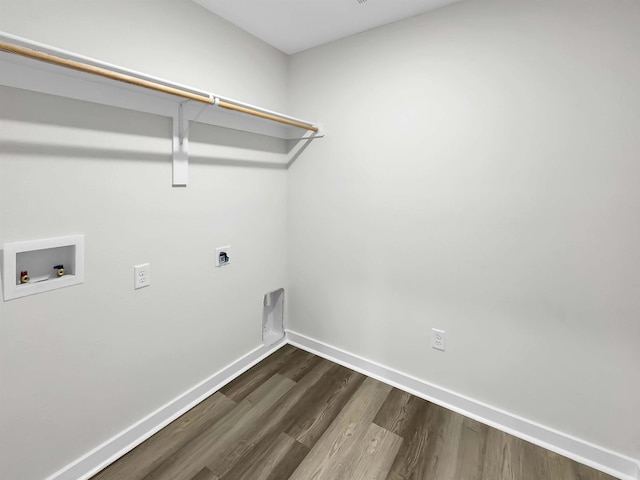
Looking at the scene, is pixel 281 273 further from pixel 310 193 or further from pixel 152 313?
pixel 152 313

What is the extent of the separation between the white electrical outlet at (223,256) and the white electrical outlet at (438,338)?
1.34m

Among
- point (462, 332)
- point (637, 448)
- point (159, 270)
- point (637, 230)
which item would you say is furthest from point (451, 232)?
point (159, 270)

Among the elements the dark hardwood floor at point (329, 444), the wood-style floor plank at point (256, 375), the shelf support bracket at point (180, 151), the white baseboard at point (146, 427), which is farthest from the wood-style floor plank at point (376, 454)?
the shelf support bracket at point (180, 151)

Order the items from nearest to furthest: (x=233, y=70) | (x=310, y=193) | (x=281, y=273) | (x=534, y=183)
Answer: (x=534, y=183), (x=233, y=70), (x=310, y=193), (x=281, y=273)

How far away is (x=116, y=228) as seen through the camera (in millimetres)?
1407

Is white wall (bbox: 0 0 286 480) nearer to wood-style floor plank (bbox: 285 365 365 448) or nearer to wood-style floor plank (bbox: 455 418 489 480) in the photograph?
wood-style floor plank (bbox: 285 365 365 448)

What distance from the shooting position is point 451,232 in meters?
1.75

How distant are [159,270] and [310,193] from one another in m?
1.13

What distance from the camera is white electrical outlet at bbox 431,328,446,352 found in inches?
72.5

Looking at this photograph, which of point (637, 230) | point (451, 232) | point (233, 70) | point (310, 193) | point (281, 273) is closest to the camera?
point (637, 230)

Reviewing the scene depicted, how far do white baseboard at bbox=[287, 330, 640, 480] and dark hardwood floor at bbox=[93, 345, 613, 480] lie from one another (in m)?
0.05

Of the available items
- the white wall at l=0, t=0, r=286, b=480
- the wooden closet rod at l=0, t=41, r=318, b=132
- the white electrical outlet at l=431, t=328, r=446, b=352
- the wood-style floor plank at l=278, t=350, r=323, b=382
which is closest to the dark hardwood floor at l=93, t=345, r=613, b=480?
the wood-style floor plank at l=278, t=350, r=323, b=382

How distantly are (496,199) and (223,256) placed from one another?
1.58m

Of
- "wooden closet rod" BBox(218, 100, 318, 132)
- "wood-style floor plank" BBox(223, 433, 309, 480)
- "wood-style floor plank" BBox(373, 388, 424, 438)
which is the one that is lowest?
"wood-style floor plank" BBox(223, 433, 309, 480)
